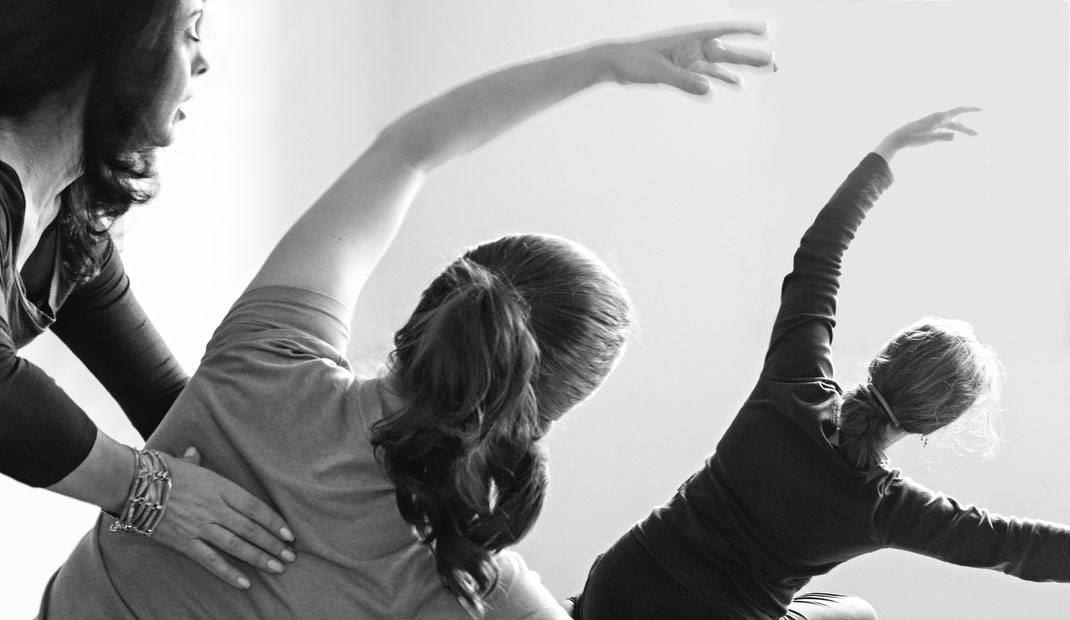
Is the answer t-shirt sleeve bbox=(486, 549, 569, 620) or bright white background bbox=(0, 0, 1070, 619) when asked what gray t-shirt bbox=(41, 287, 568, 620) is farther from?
bright white background bbox=(0, 0, 1070, 619)

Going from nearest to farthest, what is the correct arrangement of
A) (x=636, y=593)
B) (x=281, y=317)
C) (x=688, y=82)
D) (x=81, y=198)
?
(x=281, y=317) < (x=688, y=82) < (x=81, y=198) < (x=636, y=593)

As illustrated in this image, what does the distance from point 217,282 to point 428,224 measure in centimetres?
103

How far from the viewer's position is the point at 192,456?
0.92 meters

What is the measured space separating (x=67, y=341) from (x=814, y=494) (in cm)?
120

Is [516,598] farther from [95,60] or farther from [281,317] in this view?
[95,60]

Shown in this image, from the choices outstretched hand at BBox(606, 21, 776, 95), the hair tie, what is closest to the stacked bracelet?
outstretched hand at BBox(606, 21, 776, 95)

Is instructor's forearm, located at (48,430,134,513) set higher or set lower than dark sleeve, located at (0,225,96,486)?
lower

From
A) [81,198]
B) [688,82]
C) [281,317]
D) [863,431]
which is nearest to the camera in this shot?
[281,317]

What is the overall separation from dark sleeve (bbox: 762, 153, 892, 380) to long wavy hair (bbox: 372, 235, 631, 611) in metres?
0.98

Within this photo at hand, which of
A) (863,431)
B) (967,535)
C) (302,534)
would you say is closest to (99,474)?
(302,534)

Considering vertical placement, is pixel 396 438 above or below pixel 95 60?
below

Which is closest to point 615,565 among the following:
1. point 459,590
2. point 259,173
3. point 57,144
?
point 459,590

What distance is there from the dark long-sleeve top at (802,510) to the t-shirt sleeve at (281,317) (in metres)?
1.03

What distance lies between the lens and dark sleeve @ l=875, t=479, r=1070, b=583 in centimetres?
169
